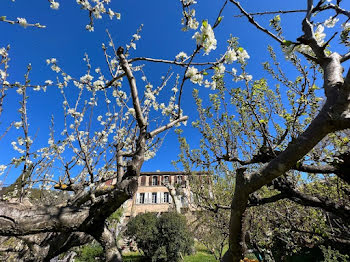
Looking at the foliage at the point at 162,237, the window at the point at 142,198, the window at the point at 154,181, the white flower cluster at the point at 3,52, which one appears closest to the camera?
the white flower cluster at the point at 3,52

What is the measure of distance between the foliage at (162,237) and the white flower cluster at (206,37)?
14408mm

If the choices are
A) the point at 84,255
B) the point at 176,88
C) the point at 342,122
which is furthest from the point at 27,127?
the point at 84,255

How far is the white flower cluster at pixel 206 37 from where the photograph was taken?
1.87m

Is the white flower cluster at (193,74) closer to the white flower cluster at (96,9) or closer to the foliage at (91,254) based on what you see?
the white flower cluster at (96,9)

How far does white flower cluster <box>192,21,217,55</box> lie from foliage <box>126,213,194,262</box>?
14.4 metres

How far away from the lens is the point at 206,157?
5617mm

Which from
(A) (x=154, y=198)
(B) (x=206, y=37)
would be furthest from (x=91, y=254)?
(A) (x=154, y=198)

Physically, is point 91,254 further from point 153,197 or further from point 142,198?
point 153,197

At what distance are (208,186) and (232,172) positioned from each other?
2.64m

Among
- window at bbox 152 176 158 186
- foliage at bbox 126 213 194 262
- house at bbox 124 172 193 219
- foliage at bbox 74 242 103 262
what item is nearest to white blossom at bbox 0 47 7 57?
foliage at bbox 74 242 103 262

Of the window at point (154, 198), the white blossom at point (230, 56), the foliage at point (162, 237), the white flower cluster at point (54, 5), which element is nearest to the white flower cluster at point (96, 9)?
the white flower cluster at point (54, 5)

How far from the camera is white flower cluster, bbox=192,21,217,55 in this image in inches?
73.4

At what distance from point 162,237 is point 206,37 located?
48.9 feet

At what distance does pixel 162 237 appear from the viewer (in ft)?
44.9
